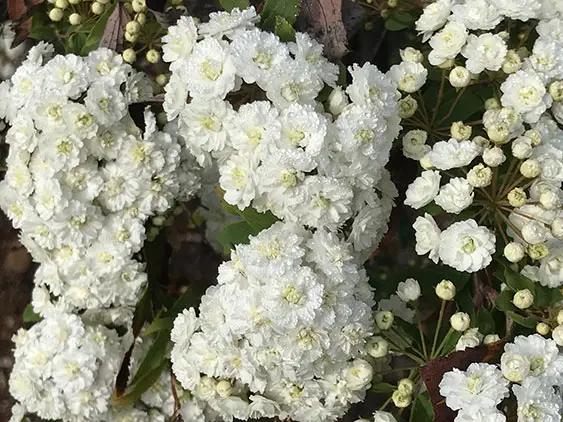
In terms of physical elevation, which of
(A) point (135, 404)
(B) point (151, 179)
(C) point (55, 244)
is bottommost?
(A) point (135, 404)

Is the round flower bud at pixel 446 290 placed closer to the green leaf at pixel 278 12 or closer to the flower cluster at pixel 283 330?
the flower cluster at pixel 283 330

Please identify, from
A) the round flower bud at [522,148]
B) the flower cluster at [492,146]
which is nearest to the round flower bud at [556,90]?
the flower cluster at [492,146]

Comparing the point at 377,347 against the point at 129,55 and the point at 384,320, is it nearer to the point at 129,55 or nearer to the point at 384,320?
the point at 384,320

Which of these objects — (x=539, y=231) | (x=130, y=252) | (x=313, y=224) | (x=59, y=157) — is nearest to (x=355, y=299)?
(x=313, y=224)

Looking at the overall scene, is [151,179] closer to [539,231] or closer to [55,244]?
[55,244]

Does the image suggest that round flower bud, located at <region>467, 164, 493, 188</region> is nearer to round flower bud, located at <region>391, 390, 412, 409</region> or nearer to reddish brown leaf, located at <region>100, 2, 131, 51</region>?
round flower bud, located at <region>391, 390, 412, 409</region>

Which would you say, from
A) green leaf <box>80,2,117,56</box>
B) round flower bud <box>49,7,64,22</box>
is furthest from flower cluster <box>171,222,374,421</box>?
round flower bud <box>49,7,64,22</box>

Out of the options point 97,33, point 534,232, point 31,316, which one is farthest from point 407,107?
point 31,316
